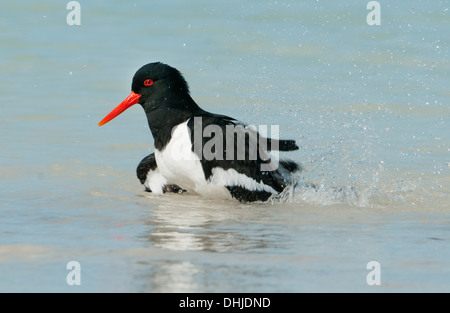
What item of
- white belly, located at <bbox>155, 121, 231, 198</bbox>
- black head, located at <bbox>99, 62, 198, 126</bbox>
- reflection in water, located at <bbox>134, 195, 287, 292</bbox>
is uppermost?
black head, located at <bbox>99, 62, 198, 126</bbox>

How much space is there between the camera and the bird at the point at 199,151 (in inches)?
286

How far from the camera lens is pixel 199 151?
7195mm

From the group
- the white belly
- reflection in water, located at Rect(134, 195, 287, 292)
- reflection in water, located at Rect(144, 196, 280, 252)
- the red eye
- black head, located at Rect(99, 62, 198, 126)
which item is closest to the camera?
reflection in water, located at Rect(134, 195, 287, 292)

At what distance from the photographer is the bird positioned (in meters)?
7.25

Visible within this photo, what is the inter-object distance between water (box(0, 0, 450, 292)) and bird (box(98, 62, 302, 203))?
6.5 inches

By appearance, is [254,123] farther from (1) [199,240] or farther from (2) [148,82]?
(1) [199,240]

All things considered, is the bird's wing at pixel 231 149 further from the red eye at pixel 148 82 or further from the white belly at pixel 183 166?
the red eye at pixel 148 82

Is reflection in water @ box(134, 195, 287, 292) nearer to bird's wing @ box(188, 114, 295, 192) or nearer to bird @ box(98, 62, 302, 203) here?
bird @ box(98, 62, 302, 203)

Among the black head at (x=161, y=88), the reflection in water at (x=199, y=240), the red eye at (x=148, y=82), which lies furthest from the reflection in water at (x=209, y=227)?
the red eye at (x=148, y=82)

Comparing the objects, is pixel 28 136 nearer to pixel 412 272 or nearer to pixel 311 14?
pixel 412 272

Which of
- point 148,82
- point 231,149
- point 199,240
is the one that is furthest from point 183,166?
point 199,240

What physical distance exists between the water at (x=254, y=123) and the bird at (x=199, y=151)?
0.54ft

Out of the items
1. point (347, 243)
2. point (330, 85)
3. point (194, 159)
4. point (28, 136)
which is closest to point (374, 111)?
point (330, 85)

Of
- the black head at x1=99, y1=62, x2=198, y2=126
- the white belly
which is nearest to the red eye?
the black head at x1=99, y1=62, x2=198, y2=126
